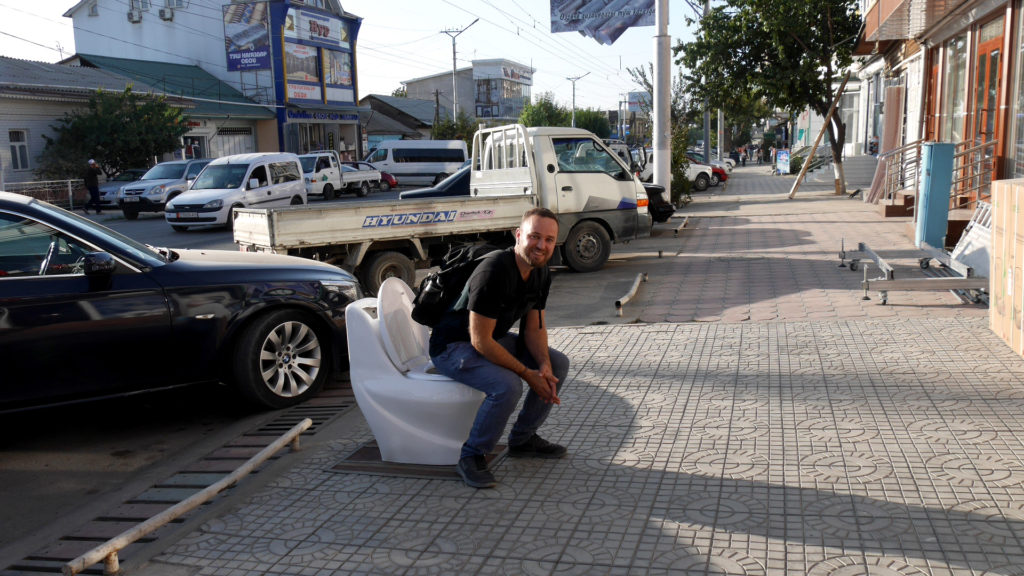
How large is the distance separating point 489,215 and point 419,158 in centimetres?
3102

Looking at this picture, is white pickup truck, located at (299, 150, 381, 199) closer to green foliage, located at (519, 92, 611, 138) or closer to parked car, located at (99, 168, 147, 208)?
parked car, located at (99, 168, 147, 208)

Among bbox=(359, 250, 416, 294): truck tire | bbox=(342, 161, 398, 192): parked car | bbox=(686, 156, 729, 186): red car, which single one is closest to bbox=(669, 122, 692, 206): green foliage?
bbox=(686, 156, 729, 186): red car

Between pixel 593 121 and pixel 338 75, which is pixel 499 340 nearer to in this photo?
pixel 338 75

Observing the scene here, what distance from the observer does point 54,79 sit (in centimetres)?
3334

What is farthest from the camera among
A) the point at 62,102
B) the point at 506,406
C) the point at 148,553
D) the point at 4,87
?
the point at 62,102

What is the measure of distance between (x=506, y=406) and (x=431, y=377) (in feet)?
1.70

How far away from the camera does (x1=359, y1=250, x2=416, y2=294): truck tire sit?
10594 mm

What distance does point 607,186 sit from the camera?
41.2ft

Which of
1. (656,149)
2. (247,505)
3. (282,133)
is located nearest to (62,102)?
(282,133)

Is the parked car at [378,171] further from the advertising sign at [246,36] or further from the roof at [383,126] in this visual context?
the roof at [383,126]

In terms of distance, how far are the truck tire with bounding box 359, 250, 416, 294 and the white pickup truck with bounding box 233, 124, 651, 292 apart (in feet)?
0.04

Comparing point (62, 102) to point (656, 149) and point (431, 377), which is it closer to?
point (656, 149)

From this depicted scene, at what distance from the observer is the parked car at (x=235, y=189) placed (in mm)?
20500

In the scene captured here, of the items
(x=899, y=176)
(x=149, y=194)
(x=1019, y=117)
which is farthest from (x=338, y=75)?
(x=1019, y=117)
